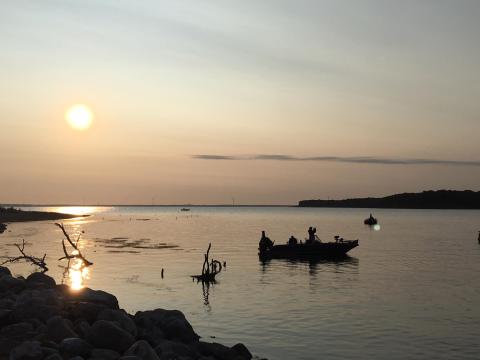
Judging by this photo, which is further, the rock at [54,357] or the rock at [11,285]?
the rock at [11,285]

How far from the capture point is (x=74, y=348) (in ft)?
48.8

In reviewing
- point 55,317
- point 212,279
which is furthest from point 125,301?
point 55,317

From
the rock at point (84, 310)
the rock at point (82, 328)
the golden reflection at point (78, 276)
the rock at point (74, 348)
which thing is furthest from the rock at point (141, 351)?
the golden reflection at point (78, 276)

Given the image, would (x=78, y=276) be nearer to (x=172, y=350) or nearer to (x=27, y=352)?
(x=172, y=350)

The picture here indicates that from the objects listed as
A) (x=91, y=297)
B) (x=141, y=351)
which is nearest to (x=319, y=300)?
(x=91, y=297)

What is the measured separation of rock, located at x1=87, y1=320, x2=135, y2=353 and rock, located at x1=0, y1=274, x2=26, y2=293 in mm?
6827

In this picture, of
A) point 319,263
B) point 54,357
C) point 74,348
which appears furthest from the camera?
point 319,263

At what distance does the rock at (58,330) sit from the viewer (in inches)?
621

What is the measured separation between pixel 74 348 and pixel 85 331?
1618 mm

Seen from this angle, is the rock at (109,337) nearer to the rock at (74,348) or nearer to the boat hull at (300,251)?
the rock at (74,348)

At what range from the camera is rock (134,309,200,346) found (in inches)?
750

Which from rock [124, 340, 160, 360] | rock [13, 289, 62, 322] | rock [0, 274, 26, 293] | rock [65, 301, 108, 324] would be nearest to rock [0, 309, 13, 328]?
rock [13, 289, 62, 322]

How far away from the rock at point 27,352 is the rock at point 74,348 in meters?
0.80

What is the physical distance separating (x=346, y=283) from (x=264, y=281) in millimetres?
6618
